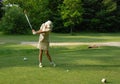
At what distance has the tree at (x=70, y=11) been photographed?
56.2 m

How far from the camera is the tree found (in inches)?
2211

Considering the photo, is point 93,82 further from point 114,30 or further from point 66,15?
point 114,30

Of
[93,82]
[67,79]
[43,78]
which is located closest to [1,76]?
[43,78]

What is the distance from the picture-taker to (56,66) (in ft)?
42.3

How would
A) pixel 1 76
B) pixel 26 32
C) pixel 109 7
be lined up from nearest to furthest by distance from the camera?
1. pixel 1 76
2. pixel 26 32
3. pixel 109 7

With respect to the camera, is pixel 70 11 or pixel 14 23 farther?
pixel 70 11

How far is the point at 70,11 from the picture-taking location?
56.1m

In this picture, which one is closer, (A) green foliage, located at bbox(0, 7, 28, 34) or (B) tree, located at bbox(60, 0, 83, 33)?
(A) green foliage, located at bbox(0, 7, 28, 34)

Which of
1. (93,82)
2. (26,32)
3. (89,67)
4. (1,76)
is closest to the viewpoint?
(93,82)

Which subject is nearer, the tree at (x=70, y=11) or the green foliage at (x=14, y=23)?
the green foliage at (x=14, y=23)

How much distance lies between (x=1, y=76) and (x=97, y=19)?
5491 centimetres

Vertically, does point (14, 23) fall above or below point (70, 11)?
below

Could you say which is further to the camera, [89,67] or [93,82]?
[89,67]

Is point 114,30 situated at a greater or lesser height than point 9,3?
lesser
